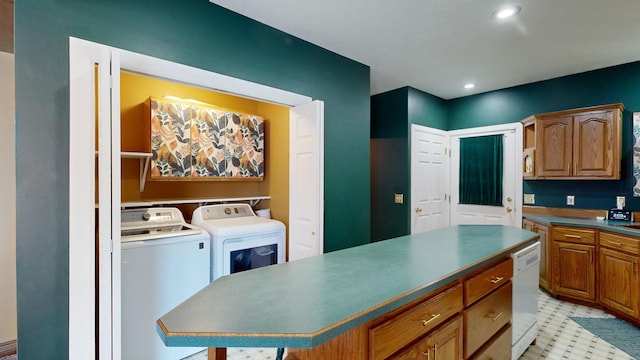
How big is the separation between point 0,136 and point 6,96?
0.32 m

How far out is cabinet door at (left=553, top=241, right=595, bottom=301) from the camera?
9.96 ft

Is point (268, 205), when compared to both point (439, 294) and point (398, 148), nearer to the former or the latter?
point (398, 148)

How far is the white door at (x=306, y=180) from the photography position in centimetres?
254

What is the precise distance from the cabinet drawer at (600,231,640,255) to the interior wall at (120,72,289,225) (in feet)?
10.5

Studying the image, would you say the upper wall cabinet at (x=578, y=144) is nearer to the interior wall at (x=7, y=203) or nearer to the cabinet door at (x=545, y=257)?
the cabinet door at (x=545, y=257)

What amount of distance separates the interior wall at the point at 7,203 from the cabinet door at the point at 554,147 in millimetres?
5210

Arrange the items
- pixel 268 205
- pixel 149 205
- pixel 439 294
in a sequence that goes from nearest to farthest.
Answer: pixel 439 294 < pixel 149 205 < pixel 268 205

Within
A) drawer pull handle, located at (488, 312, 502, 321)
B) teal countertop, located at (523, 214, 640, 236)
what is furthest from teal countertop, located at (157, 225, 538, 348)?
teal countertop, located at (523, 214, 640, 236)

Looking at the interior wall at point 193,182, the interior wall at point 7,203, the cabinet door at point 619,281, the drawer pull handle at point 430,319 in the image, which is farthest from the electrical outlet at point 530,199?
the interior wall at point 7,203

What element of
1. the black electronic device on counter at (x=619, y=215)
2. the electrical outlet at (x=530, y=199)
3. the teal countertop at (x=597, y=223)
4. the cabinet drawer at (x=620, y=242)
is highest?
the electrical outlet at (x=530, y=199)

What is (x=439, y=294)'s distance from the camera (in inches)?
51.5

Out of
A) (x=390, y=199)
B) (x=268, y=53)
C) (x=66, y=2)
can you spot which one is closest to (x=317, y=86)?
(x=268, y=53)

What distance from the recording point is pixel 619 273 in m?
2.79

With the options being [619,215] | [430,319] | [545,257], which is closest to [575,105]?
[619,215]
